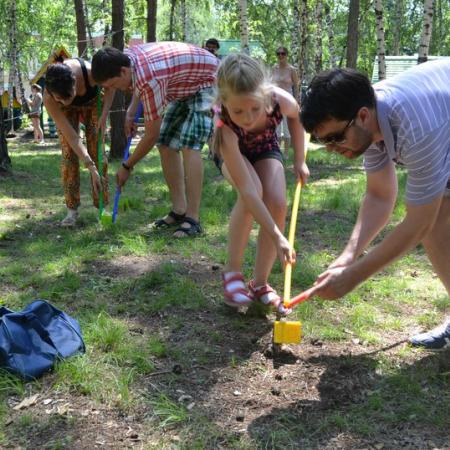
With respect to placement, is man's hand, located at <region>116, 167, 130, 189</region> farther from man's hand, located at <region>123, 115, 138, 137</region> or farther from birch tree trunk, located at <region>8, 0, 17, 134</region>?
birch tree trunk, located at <region>8, 0, 17, 134</region>

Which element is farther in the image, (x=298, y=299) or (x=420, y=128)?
(x=298, y=299)

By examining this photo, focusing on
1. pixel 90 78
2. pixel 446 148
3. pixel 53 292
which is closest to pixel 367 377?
pixel 446 148

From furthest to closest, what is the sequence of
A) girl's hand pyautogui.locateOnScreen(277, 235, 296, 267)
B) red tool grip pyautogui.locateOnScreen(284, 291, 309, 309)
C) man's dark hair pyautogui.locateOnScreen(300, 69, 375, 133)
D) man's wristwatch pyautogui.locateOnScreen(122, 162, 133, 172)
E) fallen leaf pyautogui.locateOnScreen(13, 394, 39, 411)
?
1. man's wristwatch pyautogui.locateOnScreen(122, 162, 133, 172)
2. girl's hand pyautogui.locateOnScreen(277, 235, 296, 267)
3. red tool grip pyautogui.locateOnScreen(284, 291, 309, 309)
4. fallen leaf pyautogui.locateOnScreen(13, 394, 39, 411)
5. man's dark hair pyautogui.locateOnScreen(300, 69, 375, 133)

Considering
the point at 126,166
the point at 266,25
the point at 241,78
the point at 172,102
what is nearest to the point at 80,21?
the point at 172,102

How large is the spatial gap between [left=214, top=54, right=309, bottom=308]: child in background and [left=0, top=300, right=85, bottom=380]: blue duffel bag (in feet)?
3.04

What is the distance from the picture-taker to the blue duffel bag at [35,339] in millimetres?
2477

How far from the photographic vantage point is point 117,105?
29.7 ft

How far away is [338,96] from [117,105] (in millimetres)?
7502

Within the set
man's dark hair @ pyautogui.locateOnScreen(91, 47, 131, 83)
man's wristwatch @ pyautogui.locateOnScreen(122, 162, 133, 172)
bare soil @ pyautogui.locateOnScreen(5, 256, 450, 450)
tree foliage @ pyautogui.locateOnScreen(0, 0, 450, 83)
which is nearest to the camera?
bare soil @ pyautogui.locateOnScreen(5, 256, 450, 450)

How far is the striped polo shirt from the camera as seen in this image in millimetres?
2010

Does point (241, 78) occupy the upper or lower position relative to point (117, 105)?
upper

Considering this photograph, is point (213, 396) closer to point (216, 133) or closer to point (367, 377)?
point (367, 377)

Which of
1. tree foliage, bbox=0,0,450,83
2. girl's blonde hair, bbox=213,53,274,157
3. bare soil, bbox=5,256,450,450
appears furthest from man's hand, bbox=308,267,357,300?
tree foliage, bbox=0,0,450,83

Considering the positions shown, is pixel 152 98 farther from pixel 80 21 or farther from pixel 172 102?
pixel 80 21
